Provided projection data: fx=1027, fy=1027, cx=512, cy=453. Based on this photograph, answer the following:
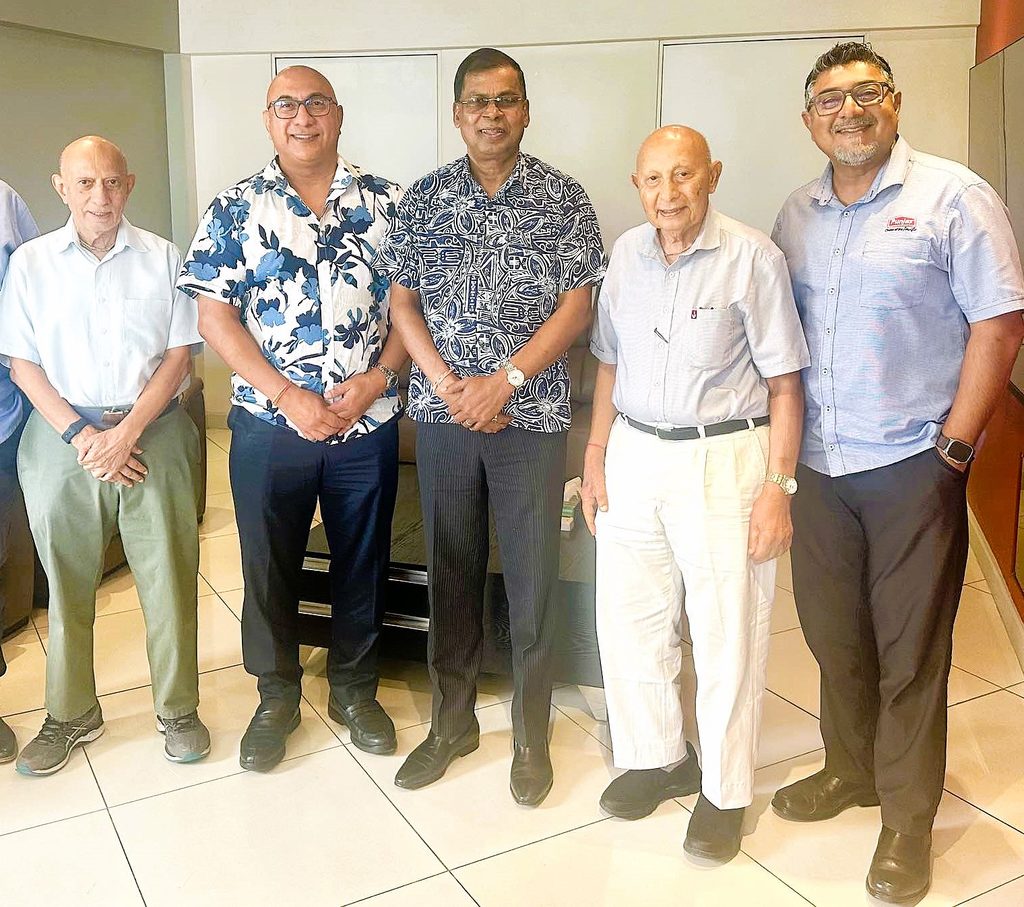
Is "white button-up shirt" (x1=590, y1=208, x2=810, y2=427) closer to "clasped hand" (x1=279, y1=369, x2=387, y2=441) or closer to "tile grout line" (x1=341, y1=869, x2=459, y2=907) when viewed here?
"clasped hand" (x1=279, y1=369, x2=387, y2=441)

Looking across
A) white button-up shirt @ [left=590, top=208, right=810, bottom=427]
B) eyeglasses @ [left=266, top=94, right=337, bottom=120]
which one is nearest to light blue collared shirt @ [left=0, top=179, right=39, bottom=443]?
eyeglasses @ [left=266, top=94, right=337, bottom=120]

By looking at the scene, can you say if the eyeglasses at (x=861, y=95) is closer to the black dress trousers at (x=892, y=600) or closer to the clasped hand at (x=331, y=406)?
the black dress trousers at (x=892, y=600)

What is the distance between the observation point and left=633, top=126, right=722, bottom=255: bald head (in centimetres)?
205

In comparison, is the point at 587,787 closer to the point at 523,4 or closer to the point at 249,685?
the point at 249,685

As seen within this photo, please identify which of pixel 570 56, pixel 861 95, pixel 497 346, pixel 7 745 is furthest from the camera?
pixel 570 56

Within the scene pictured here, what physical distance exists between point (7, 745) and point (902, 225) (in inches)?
100.0

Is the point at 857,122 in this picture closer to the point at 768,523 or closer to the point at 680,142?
the point at 680,142

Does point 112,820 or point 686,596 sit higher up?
point 686,596

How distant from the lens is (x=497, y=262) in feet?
7.75

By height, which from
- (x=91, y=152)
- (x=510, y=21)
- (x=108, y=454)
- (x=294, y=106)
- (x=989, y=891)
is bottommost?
(x=989, y=891)

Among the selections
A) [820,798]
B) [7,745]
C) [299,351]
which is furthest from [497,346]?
[7,745]

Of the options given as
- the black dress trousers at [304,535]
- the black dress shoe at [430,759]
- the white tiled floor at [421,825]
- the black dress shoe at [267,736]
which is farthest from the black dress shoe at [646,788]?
the black dress shoe at [267,736]

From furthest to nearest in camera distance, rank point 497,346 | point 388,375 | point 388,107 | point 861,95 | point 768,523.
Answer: point 388,107 → point 388,375 → point 497,346 → point 768,523 → point 861,95

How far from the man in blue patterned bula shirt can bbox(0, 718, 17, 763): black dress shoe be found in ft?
3.44
